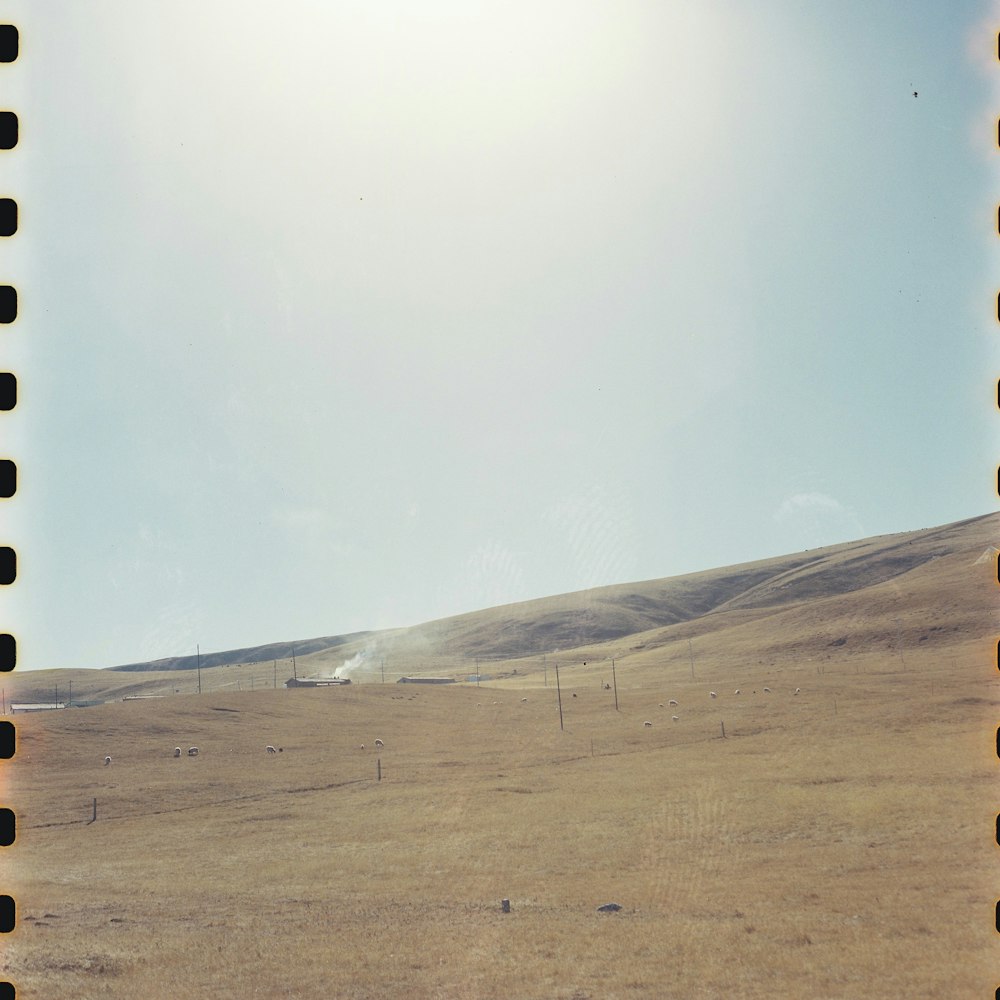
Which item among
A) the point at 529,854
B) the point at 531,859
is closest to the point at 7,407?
the point at 531,859

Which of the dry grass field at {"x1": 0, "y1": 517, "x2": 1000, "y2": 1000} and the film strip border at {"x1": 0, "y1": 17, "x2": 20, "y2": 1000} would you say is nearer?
the film strip border at {"x1": 0, "y1": 17, "x2": 20, "y2": 1000}

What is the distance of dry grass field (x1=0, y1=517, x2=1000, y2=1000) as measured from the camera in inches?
1074

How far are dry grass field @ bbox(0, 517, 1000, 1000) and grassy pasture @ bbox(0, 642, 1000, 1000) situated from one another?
0.68 feet

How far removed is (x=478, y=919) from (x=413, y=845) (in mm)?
17208

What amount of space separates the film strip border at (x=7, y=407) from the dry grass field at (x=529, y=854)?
21711mm

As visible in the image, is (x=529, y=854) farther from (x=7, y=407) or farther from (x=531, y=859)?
(x=7, y=407)

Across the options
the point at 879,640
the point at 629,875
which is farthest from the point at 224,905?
the point at 879,640

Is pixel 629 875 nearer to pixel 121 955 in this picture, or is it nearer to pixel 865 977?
pixel 865 977

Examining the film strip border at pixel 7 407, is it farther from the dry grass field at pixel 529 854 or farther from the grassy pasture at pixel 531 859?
the dry grass field at pixel 529 854

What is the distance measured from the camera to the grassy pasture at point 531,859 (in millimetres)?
27234

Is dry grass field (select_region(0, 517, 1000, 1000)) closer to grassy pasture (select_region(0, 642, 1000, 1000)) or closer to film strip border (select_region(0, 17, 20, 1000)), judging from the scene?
grassy pasture (select_region(0, 642, 1000, 1000))

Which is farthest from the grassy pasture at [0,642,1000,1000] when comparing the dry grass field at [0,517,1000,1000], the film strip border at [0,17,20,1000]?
the film strip border at [0,17,20,1000]

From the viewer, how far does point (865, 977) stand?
25562mm

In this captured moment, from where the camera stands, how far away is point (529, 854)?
1852 inches
